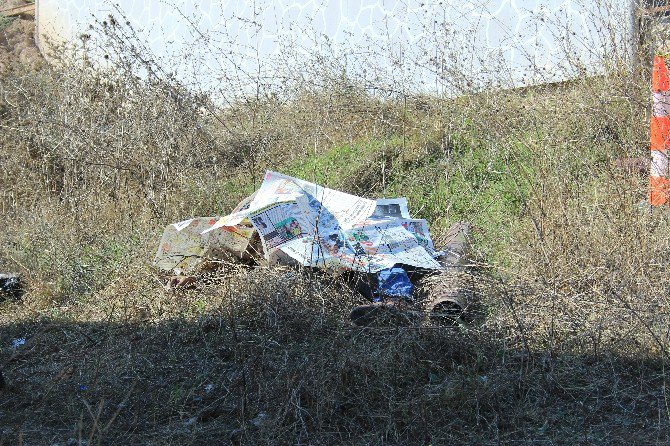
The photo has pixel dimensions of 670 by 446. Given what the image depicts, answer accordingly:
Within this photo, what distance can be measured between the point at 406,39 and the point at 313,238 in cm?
373

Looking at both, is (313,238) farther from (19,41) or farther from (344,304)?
(19,41)

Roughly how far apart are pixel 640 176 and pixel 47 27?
10082 millimetres

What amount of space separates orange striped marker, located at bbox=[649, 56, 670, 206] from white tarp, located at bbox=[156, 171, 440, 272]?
1.23 metres

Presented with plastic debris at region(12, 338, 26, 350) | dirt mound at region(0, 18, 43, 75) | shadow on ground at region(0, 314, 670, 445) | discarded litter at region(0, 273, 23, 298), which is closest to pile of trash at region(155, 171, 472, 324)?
shadow on ground at region(0, 314, 670, 445)

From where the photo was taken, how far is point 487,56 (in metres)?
6.99

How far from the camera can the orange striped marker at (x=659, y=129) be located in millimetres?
4219

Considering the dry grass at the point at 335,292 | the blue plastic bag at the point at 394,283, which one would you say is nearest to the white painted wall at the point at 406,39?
the dry grass at the point at 335,292

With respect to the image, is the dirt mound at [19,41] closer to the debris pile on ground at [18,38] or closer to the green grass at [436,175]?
the debris pile on ground at [18,38]

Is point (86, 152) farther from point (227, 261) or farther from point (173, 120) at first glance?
point (227, 261)

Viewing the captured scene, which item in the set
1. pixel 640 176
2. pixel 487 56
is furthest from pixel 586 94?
pixel 487 56

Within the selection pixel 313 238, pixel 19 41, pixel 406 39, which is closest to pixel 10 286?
pixel 313 238

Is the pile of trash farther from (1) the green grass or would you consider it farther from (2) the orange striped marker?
(2) the orange striped marker

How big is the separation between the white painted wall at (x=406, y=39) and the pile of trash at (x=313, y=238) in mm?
1719

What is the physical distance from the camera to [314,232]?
14.8 feet
